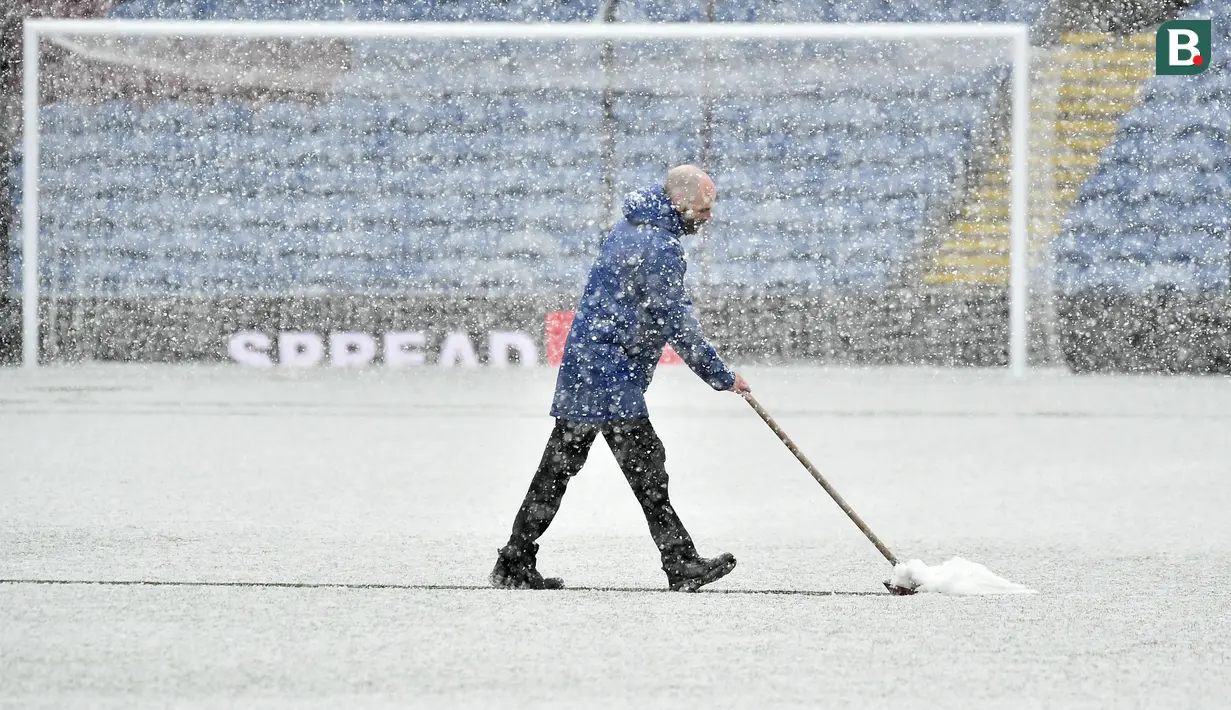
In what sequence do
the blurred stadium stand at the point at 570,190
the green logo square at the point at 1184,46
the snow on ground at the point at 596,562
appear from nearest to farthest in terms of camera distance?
the snow on ground at the point at 596,562
the blurred stadium stand at the point at 570,190
the green logo square at the point at 1184,46

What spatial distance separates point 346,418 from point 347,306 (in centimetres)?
532

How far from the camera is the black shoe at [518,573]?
21.0 ft

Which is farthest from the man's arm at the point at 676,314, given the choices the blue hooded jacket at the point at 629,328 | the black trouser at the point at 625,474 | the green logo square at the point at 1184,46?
the green logo square at the point at 1184,46

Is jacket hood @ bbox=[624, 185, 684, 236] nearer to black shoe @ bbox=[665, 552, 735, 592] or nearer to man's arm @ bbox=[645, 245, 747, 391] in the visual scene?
man's arm @ bbox=[645, 245, 747, 391]

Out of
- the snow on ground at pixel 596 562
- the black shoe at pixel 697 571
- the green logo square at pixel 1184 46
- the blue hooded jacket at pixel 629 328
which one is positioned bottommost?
the snow on ground at pixel 596 562

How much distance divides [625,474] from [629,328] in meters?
0.43

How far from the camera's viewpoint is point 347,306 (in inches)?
719

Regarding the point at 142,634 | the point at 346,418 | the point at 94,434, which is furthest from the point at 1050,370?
the point at 142,634

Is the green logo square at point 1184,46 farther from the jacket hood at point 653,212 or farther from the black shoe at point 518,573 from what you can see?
the black shoe at point 518,573

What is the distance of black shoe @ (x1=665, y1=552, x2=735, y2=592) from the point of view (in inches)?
249

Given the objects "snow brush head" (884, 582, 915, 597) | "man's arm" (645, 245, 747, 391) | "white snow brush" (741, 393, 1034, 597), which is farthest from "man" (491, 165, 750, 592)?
"snow brush head" (884, 582, 915, 597)

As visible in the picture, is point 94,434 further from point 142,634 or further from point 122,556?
point 142,634

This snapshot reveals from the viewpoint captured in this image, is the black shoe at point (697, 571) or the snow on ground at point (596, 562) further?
the black shoe at point (697, 571)

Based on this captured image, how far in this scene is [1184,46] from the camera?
63.1 ft
